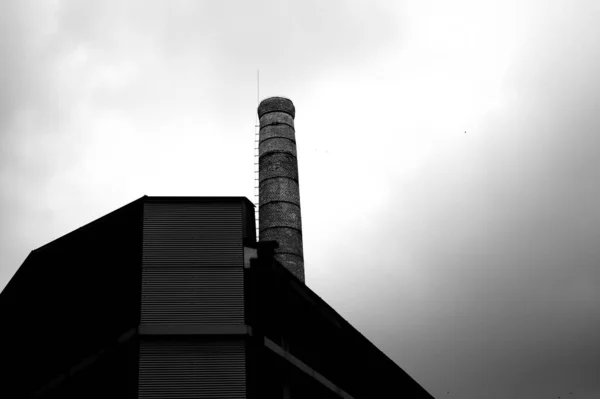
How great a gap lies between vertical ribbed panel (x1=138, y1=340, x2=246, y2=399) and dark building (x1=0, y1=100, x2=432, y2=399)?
1 centimetres

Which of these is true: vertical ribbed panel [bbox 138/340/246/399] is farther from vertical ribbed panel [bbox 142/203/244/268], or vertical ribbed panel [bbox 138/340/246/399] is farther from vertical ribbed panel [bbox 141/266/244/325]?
vertical ribbed panel [bbox 142/203/244/268]

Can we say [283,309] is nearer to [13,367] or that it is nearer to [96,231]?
[96,231]

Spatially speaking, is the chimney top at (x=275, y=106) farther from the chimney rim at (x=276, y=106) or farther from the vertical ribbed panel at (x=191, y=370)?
the vertical ribbed panel at (x=191, y=370)

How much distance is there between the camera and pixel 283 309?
493 inches

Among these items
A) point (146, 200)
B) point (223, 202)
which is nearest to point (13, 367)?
point (146, 200)

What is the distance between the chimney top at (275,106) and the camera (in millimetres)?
23312

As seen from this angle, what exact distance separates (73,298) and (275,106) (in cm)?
1284

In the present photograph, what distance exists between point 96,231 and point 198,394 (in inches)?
125

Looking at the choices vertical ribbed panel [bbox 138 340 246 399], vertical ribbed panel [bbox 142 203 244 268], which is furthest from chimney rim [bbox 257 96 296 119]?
vertical ribbed panel [bbox 138 340 246 399]

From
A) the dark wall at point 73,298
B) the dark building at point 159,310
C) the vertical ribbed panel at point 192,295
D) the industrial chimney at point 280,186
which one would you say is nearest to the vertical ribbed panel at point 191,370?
the dark building at point 159,310

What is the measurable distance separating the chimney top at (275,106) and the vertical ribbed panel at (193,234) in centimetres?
1211

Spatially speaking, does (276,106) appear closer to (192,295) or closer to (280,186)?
(280,186)

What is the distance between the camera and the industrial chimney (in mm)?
20922

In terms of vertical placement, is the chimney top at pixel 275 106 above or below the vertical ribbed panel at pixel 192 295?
above
